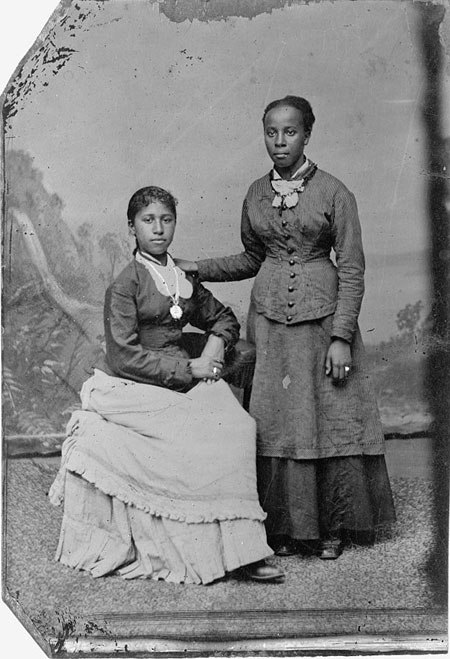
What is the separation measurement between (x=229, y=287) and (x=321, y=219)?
0.45 metres

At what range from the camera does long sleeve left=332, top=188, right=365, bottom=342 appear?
4441 millimetres

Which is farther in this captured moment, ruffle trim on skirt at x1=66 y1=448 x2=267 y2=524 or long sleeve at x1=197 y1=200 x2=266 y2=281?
long sleeve at x1=197 y1=200 x2=266 y2=281

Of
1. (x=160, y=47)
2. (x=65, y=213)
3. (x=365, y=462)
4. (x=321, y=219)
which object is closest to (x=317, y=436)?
(x=365, y=462)

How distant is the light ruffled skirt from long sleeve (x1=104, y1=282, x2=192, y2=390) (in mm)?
46

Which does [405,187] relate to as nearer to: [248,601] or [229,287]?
[229,287]

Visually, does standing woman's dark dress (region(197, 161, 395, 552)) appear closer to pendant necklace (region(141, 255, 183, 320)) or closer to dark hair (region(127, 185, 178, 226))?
pendant necklace (region(141, 255, 183, 320))

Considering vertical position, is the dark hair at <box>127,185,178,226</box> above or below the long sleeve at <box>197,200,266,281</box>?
above

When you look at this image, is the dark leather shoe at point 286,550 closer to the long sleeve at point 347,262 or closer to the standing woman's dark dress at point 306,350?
the standing woman's dark dress at point 306,350

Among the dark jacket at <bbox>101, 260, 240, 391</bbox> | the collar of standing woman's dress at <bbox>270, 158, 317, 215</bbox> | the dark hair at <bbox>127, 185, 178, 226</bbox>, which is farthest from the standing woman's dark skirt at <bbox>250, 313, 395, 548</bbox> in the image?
the dark hair at <bbox>127, 185, 178, 226</bbox>

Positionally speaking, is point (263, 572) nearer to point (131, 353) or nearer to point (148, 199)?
point (131, 353)

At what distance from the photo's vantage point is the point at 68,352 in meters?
4.50

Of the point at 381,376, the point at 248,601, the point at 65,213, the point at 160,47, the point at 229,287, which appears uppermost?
the point at 160,47

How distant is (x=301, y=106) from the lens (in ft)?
14.7

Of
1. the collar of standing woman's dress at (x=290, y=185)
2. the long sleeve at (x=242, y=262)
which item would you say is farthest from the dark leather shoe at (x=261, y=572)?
the collar of standing woman's dress at (x=290, y=185)
